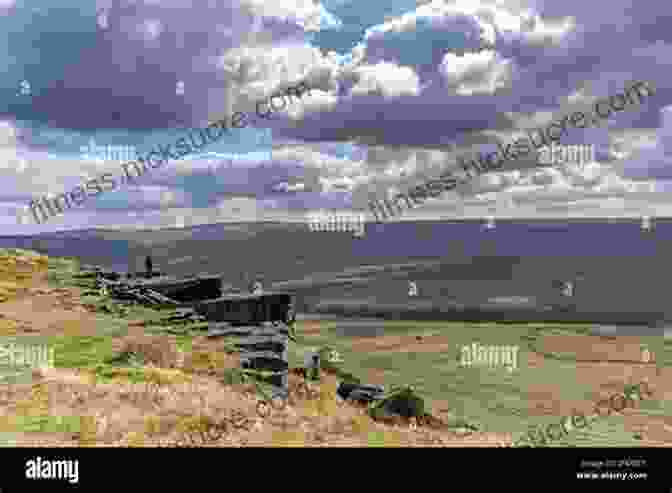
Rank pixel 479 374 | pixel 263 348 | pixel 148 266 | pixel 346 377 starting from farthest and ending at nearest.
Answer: pixel 479 374 → pixel 148 266 → pixel 346 377 → pixel 263 348

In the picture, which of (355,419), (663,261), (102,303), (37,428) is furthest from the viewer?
(663,261)

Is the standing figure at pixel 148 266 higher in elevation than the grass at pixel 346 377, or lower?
higher

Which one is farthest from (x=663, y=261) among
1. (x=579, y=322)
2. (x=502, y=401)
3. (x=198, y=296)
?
(x=198, y=296)

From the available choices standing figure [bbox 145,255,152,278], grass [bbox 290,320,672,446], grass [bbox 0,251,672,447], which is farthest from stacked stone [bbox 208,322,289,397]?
standing figure [bbox 145,255,152,278]

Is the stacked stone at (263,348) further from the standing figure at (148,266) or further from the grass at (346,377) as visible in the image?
the standing figure at (148,266)

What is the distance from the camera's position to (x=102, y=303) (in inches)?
538

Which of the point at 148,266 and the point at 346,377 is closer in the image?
the point at 346,377

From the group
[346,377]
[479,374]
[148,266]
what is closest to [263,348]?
[346,377]

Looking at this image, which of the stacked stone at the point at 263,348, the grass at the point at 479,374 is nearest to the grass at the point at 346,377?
the grass at the point at 479,374

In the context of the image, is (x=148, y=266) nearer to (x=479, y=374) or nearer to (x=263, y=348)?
(x=263, y=348)

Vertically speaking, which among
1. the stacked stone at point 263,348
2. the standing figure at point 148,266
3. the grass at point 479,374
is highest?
the standing figure at point 148,266

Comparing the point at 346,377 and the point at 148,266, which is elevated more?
the point at 148,266

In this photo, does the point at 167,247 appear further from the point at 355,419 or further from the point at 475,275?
the point at 355,419
